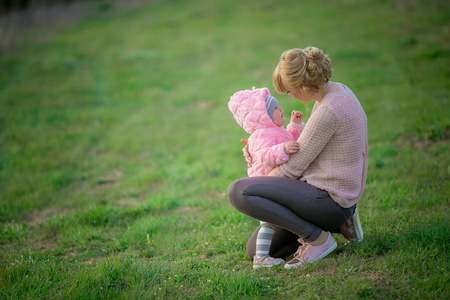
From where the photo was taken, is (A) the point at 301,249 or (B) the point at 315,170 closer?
(B) the point at 315,170

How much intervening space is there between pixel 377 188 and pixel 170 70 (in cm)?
978

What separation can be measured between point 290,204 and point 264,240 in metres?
0.49

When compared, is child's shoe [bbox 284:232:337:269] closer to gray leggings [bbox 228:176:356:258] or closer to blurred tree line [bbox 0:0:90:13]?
gray leggings [bbox 228:176:356:258]

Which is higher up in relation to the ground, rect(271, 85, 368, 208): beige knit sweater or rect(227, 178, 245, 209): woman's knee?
rect(271, 85, 368, 208): beige knit sweater

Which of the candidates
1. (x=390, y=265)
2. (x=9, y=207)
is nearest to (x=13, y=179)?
(x=9, y=207)

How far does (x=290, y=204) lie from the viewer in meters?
3.42

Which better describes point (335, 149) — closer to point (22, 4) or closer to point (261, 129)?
point (261, 129)

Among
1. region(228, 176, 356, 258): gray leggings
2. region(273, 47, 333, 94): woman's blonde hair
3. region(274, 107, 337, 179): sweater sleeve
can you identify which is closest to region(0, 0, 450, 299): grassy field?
region(228, 176, 356, 258): gray leggings

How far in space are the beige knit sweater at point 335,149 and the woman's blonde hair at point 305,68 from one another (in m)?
0.16

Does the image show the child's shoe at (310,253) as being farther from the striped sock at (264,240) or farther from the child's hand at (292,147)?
the child's hand at (292,147)

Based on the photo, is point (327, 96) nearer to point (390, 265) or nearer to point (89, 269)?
point (390, 265)

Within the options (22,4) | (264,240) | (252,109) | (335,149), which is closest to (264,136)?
(252,109)

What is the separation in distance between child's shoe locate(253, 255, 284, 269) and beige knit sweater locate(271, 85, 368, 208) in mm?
762

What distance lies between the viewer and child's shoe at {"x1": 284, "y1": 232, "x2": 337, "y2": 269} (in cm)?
353
